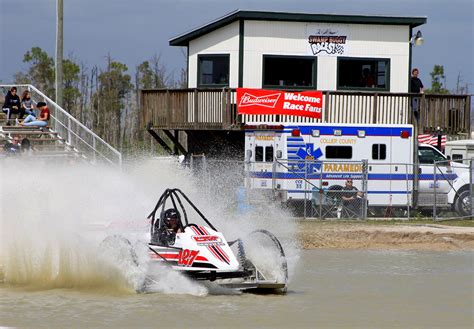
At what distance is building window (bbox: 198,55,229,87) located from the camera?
36500 millimetres

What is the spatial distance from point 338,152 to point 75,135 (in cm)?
855

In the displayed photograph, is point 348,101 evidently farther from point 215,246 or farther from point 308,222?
point 215,246

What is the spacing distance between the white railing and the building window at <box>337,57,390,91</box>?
9392mm

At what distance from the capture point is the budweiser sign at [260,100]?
34.1m

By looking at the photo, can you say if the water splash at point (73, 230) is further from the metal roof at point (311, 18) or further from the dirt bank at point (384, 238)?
the metal roof at point (311, 18)

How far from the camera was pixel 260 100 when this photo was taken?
34156 millimetres

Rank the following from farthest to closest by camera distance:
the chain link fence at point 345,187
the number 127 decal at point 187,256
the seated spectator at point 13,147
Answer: the chain link fence at point 345,187, the seated spectator at point 13,147, the number 127 decal at point 187,256

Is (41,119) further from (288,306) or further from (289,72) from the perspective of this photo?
(288,306)

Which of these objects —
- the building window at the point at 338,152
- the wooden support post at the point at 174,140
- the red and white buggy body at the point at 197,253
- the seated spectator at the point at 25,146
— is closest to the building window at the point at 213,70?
the wooden support post at the point at 174,140

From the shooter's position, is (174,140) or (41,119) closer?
(41,119)

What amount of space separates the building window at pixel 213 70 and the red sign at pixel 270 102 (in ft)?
7.54

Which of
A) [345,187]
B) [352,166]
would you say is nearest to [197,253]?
[345,187]

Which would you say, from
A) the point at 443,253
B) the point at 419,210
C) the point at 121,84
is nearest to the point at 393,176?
the point at 419,210

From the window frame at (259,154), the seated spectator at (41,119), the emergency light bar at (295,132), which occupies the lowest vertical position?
the window frame at (259,154)
